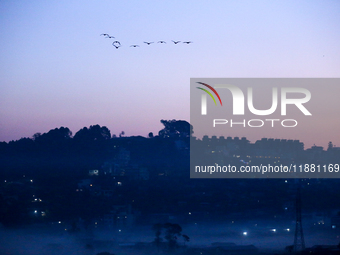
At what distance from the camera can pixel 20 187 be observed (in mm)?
20500

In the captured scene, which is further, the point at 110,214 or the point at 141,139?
the point at 141,139

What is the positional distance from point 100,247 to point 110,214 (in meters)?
3.09

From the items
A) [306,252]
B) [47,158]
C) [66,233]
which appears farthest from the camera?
[47,158]

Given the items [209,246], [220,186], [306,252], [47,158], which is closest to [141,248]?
[209,246]

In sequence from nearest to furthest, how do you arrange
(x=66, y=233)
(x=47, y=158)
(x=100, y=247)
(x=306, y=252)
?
1. (x=306, y=252)
2. (x=100, y=247)
3. (x=66, y=233)
4. (x=47, y=158)

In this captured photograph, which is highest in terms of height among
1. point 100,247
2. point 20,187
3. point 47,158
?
point 47,158

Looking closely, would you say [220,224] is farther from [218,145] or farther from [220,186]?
[218,145]

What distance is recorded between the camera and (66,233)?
16844 millimetres

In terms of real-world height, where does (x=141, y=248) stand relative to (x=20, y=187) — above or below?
below

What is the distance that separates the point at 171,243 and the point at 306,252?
4985 mm

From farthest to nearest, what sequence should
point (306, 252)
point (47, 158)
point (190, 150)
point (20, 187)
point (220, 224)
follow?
1. point (190, 150)
2. point (47, 158)
3. point (20, 187)
4. point (220, 224)
5. point (306, 252)

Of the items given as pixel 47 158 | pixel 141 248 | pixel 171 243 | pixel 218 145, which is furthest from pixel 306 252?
pixel 47 158

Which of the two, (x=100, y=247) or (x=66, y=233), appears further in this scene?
(x=66, y=233)

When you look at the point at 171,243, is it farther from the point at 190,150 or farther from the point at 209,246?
the point at 190,150
